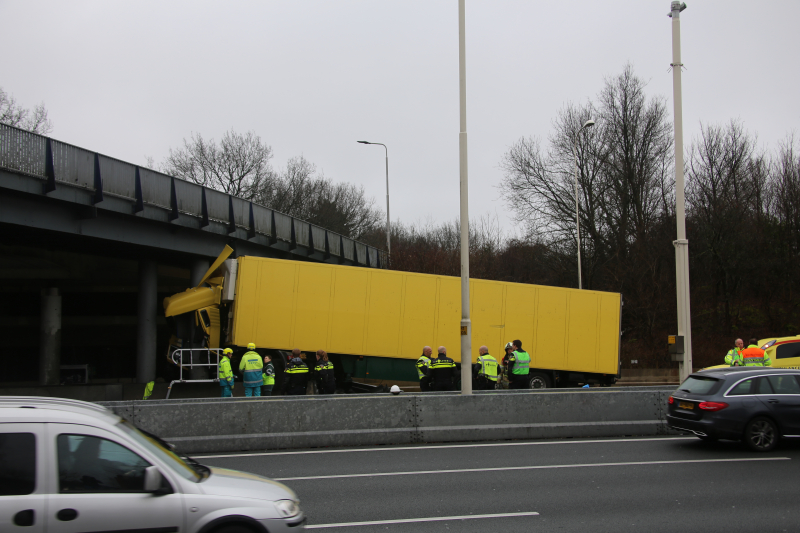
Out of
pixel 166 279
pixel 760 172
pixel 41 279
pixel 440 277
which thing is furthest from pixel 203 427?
pixel 760 172

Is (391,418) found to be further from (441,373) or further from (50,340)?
(50,340)

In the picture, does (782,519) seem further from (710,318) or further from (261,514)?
(710,318)

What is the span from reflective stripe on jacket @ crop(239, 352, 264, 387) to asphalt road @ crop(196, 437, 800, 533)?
198 inches

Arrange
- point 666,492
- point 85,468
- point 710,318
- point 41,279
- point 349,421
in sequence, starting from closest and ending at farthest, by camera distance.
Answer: point 85,468 < point 666,492 < point 349,421 < point 41,279 < point 710,318

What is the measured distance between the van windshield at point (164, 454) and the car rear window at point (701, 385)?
28.7ft

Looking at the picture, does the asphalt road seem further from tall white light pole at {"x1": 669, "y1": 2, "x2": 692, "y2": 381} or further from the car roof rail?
tall white light pole at {"x1": 669, "y1": 2, "x2": 692, "y2": 381}

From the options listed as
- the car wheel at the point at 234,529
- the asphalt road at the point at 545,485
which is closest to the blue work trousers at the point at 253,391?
the asphalt road at the point at 545,485

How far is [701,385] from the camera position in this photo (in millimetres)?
10883

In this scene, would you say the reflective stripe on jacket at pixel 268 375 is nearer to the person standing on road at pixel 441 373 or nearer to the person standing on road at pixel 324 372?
the person standing on road at pixel 324 372

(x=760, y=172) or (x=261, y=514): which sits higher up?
(x=760, y=172)

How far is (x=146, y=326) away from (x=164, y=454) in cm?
2246

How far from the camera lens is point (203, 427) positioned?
10758mm

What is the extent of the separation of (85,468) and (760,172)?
Answer: 45056mm

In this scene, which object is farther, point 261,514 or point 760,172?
point 760,172
